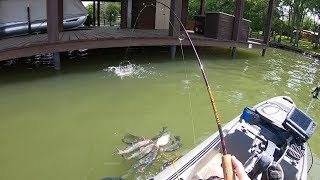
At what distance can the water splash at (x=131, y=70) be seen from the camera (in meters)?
12.3

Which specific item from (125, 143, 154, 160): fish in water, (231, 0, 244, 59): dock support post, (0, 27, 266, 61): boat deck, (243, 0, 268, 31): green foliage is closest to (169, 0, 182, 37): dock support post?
(0, 27, 266, 61): boat deck

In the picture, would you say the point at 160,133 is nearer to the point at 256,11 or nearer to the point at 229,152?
the point at 229,152

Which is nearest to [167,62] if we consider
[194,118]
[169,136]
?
[194,118]

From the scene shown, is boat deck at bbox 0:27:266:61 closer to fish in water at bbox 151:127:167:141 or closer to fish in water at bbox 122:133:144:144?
fish in water at bbox 122:133:144:144

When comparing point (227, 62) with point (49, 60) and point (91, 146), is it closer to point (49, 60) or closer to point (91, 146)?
point (49, 60)

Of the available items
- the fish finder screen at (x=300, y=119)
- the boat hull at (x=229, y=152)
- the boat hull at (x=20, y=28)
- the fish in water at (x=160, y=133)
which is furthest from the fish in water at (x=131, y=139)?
the boat hull at (x=20, y=28)

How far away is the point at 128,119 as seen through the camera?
8.09 metres

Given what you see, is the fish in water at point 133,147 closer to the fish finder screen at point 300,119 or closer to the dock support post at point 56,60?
the fish finder screen at point 300,119

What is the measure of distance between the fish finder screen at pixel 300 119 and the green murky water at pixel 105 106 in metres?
1.70

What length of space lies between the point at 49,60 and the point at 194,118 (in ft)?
25.1

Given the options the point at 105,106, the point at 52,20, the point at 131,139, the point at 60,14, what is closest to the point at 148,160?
the point at 131,139

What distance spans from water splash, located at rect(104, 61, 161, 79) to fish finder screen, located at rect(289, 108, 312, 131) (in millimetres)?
7384

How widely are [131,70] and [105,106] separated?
4.41 meters

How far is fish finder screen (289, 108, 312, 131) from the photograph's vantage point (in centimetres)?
520
